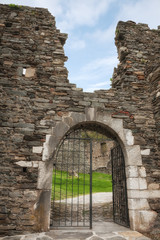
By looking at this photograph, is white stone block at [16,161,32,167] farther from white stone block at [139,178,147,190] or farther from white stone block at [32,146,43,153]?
white stone block at [139,178,147,190]

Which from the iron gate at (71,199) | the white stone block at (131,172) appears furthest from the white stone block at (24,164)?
the white stone block at (131,172)

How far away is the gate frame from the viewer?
11.5 feet

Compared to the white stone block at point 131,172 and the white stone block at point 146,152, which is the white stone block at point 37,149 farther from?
the white stone block at point 146,152

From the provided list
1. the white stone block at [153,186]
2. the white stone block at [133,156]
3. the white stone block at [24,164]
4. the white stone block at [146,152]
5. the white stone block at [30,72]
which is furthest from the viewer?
the white stone block at [30,72]

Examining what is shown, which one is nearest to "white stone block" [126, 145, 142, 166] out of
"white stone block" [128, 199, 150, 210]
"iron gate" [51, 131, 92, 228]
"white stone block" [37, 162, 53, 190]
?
"white stone block" [128, 199, 150, 210]

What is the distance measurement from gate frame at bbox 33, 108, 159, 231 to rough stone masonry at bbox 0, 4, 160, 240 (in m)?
0.02

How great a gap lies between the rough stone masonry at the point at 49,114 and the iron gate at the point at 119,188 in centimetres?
41

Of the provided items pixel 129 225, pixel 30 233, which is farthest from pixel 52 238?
pixel 129 225

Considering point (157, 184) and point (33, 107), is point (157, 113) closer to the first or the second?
point (157, 184)

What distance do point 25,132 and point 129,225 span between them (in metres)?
2.99

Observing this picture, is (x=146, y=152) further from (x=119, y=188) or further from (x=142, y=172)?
(x=119, y=188)

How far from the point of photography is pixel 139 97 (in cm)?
473

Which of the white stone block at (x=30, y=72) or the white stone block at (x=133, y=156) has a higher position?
the white stone block at (x=30, y=72)

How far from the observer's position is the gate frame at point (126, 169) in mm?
3502
